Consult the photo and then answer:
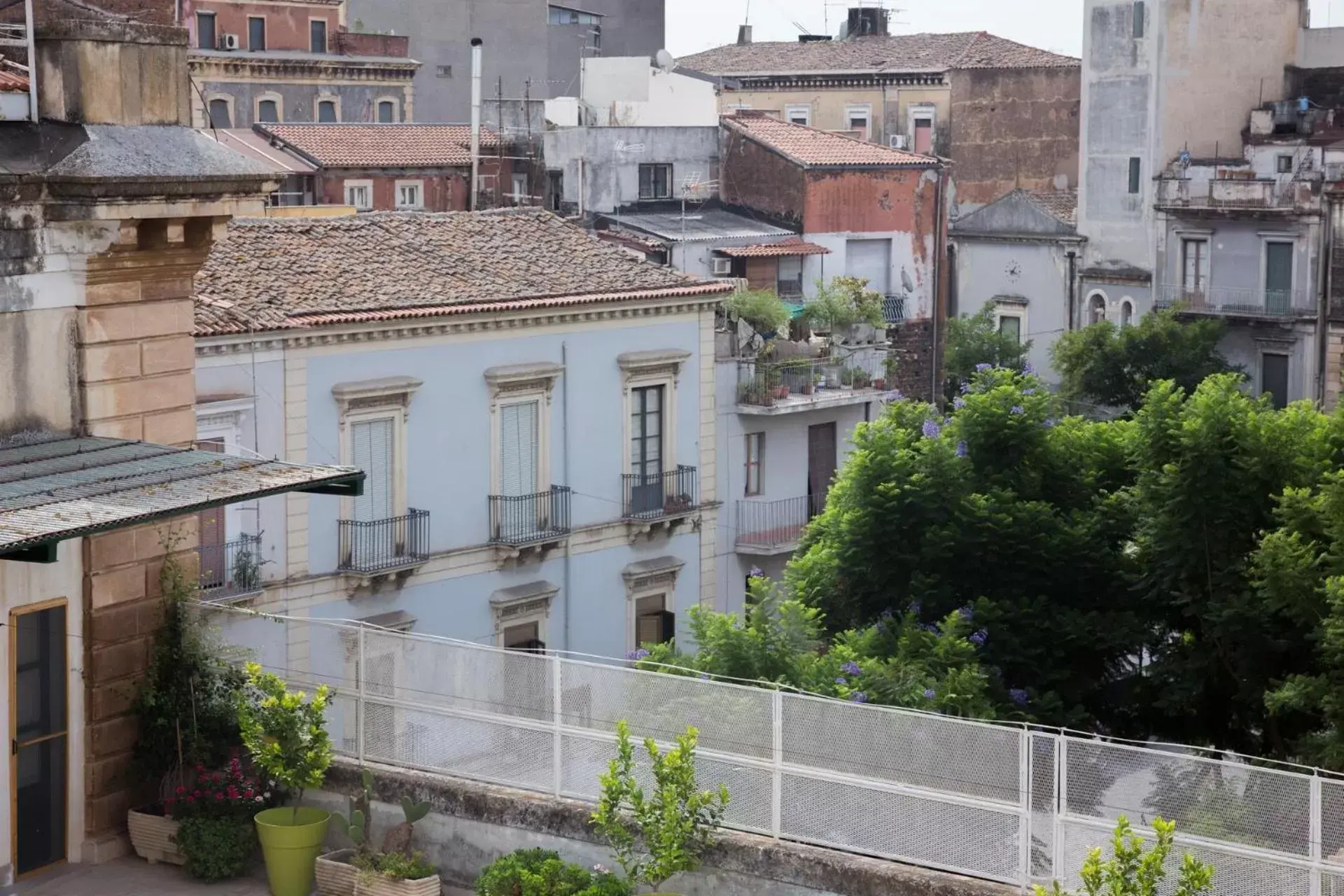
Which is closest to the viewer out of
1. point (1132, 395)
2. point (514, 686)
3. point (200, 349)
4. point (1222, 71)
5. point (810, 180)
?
point (514, 686)

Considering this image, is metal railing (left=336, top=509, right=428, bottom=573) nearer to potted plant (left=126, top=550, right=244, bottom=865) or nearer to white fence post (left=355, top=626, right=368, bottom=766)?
potted plant (left=126, top=550, right=244, bottom=865)

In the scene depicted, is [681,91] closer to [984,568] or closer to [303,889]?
[984,568]

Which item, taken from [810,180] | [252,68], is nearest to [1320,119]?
[810,180]

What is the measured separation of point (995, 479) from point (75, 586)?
13093mm

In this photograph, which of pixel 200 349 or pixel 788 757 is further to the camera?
pixel 200 349

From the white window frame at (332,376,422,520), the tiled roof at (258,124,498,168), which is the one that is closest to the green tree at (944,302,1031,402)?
the tiled roof at (258,124,498,168)

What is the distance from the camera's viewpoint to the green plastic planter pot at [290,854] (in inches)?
445

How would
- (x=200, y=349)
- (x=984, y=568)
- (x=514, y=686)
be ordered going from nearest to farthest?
(x=514, y=686), (x=984, y=568), (x=200, y=349)

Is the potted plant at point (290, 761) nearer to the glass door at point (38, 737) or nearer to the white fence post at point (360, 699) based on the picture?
the white fence post at point (360, 699)

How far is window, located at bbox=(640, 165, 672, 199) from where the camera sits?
151ft

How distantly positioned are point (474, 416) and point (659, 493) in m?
4.42

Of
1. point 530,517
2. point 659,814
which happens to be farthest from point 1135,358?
point 659,814

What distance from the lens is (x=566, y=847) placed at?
11.0 m

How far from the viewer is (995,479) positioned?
23047 mm
